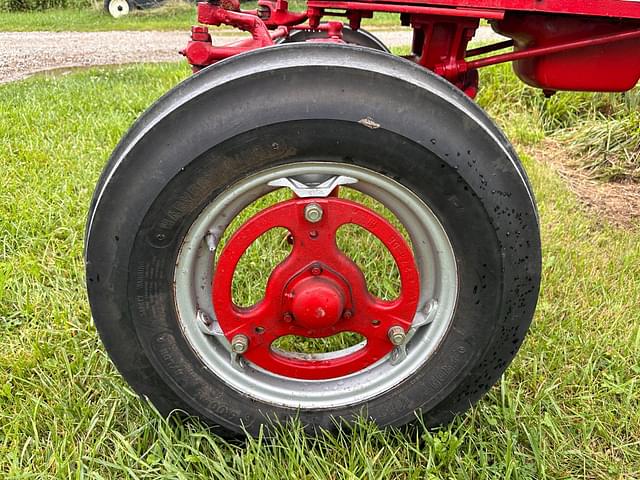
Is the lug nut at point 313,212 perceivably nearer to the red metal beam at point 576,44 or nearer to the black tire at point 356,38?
the red metal beam at point 576,44

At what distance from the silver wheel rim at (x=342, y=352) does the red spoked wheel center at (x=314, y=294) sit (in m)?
0.04

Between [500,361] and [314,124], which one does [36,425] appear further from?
[500,361]

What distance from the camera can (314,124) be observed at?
138cm

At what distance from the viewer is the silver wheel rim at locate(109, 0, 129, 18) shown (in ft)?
55.6

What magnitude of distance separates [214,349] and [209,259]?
0.25m

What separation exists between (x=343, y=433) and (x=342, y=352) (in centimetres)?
23

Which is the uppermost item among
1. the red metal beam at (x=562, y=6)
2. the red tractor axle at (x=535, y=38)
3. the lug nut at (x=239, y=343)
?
the red metal beam at (x=562, y=6)

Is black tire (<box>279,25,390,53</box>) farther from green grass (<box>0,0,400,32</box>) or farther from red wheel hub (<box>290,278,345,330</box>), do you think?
green grass (<box>0,0,400,32</box>)

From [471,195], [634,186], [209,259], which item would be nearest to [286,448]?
[209,259]

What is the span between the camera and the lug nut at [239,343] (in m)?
1.60

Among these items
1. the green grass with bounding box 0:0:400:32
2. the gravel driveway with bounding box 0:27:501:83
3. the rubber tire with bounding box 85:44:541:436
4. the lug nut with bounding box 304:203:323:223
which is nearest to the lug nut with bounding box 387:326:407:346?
the rubber tire with bounding box 85:44:541:436

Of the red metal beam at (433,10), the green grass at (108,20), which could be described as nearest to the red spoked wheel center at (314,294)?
the red metal beam at (433,10)

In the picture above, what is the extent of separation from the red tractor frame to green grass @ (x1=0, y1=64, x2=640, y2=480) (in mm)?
104

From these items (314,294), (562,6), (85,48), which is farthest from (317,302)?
(85,48)
